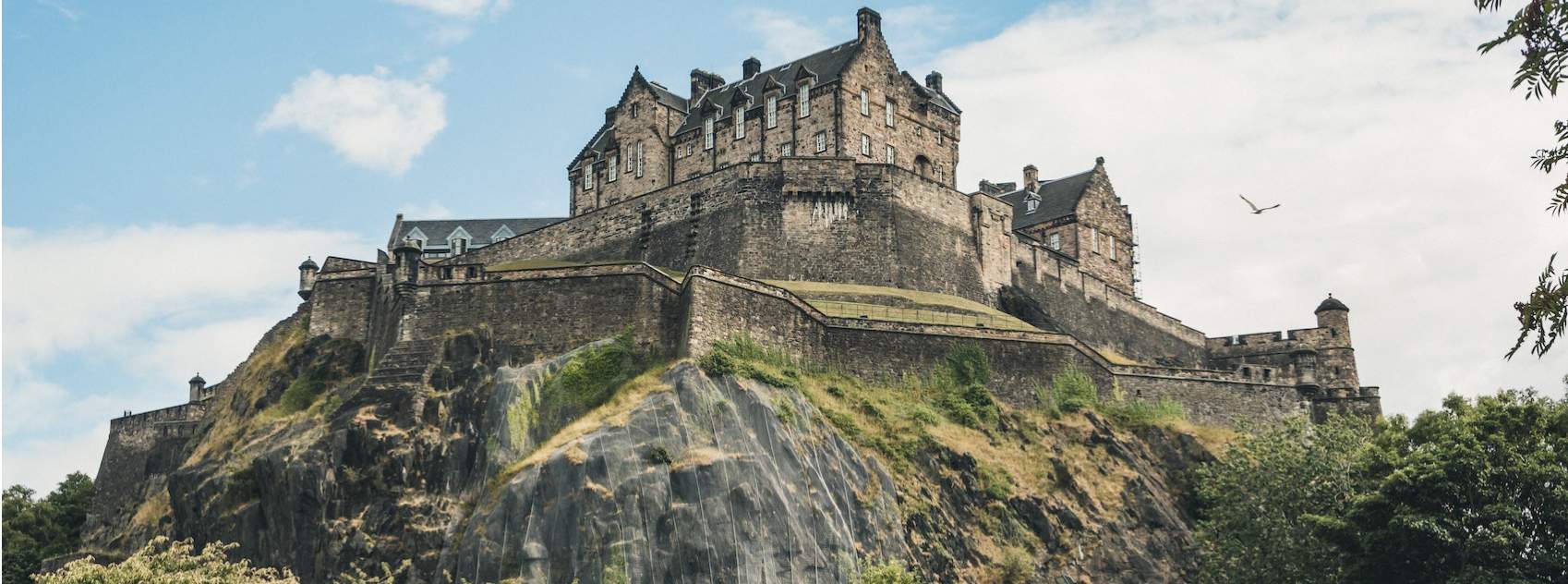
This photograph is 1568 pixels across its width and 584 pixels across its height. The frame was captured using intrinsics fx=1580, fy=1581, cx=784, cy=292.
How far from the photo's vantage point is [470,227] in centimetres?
8644

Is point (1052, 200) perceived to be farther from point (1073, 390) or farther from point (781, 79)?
point (1073, 390)

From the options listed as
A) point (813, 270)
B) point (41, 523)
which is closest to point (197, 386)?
point (41, 523)

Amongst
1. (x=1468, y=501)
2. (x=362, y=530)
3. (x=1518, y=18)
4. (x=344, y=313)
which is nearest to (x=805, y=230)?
(x=344, y=313)

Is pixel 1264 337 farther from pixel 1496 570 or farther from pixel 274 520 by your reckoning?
pixel 274 520

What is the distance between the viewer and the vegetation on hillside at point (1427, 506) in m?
42.8

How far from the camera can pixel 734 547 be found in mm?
47688

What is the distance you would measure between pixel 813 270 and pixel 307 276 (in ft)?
77.4

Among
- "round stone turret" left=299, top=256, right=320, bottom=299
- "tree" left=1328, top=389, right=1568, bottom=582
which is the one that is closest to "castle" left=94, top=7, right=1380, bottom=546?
"round stone turret" left=299, top=256, right=320, bottom=299

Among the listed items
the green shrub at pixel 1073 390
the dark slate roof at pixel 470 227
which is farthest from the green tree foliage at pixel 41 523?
the green shrub at pixel 1073 390

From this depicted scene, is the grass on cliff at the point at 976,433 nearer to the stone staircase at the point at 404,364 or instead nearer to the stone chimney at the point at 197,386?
the stone staircase at the point at 404,364

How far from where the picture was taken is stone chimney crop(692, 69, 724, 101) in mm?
82812

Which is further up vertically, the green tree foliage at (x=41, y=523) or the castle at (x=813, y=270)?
the castle at (x=813, y=270)

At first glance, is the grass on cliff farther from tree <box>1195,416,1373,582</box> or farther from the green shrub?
tree <box>1195,416,1373,582</box>

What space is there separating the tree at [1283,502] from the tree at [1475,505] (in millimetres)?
1699
